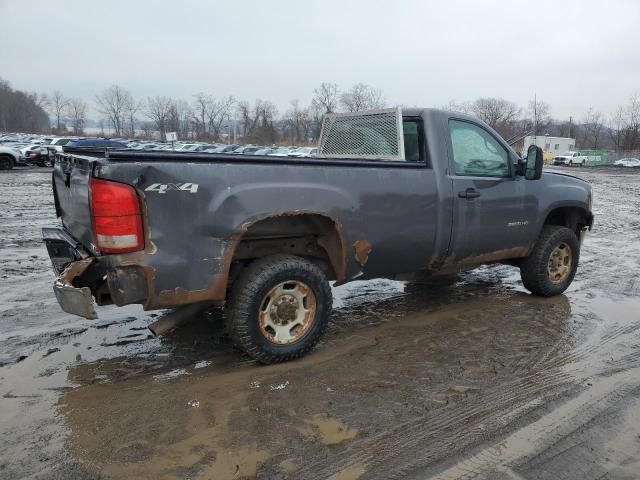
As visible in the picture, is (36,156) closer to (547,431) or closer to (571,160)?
(547,431)

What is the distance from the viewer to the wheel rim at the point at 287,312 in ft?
12.6

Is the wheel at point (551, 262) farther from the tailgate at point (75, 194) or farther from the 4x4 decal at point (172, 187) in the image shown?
the tailgate at point (75, 194)

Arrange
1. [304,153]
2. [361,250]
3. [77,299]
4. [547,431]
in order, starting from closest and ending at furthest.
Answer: [547,431]
[77,299]
[361,250]
[304,153]

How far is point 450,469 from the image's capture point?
2740 mm

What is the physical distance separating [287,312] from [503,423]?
1.70 m

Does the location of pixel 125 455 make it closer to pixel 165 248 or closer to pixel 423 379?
pixel 165 248

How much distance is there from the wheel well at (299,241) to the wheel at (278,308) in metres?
0.16

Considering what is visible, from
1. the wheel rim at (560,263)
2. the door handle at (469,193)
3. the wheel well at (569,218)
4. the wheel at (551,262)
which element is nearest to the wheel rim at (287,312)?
the door handle at (469,193)

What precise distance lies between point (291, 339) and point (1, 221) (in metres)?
9.61

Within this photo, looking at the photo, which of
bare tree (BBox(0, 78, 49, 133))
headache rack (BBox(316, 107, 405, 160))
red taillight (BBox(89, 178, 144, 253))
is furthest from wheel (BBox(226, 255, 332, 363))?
bare tree (BBox(0, 78, 49, 133))

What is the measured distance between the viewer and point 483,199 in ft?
16.0

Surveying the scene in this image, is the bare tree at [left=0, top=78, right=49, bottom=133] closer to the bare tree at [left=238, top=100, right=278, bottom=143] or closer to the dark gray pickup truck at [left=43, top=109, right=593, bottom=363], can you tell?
the bare tree at [left=238, top=100, right=278, bottom=143]

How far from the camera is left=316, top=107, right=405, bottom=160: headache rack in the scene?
476 centimetres

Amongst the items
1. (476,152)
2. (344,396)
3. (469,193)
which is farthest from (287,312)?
(476,152)
